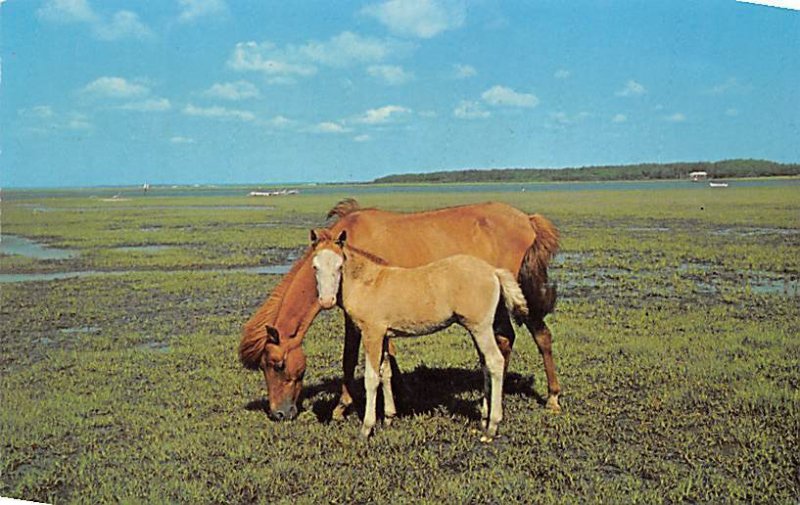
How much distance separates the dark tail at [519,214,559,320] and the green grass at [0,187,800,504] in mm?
1037

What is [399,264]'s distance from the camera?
576cm

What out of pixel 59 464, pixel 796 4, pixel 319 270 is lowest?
pixel 59 464

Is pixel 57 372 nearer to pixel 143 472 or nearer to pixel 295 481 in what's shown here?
pixel 143 472

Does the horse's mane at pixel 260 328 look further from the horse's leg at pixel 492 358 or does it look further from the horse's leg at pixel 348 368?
the horse's leg at pixel 492 358

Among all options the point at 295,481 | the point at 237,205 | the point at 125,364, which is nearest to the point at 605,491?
the point at 295,481

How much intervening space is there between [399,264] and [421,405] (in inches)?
57.6

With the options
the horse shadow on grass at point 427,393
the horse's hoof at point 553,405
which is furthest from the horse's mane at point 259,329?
the horse's hoof at point 553,405

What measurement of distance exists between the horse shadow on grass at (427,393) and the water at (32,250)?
13.6 metres

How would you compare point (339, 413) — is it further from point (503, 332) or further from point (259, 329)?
point (503, 332)

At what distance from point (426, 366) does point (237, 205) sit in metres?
31.2

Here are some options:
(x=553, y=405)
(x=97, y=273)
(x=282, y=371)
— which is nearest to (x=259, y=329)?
(x=282, y=371)

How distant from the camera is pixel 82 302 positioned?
1147cm

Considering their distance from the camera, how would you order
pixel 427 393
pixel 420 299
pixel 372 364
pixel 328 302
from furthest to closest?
pixel 427 393
pixel 372 364
pixel 420 299
pixel 328 302

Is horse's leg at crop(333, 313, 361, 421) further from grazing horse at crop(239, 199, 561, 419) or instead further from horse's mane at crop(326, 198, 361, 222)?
horse's mane at crop(326, 198, 361, 222)
